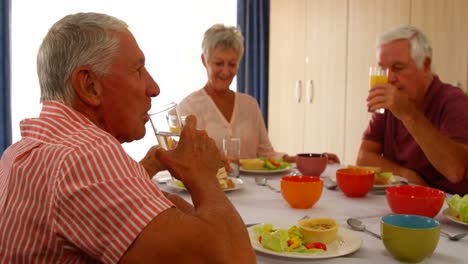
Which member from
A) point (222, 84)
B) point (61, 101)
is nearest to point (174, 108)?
point (61, 101)

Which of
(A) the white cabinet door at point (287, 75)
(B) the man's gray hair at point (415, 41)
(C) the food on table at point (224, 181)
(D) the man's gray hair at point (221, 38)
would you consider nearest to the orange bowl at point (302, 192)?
(C) the food on table at point (224, 181)

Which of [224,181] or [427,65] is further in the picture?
[427,65]

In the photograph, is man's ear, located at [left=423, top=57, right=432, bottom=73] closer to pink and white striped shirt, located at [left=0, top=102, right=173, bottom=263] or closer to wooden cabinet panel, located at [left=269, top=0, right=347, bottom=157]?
wooden cabinet panel, located at [left=269, top=0, right=347, bottom=157]

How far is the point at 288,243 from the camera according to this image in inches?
41.6

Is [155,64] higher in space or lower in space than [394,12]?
lower

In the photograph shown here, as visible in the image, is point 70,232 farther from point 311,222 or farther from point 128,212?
point 311,222

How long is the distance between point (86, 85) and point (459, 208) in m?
0.96

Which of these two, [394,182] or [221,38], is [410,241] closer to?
[394,182]

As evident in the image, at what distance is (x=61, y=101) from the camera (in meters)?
0.88

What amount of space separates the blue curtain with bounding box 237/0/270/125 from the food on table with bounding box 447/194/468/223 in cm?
326

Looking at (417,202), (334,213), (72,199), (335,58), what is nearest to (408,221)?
(417,202)

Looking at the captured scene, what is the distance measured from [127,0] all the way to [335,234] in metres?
3.10

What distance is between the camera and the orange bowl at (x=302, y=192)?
1403 mm

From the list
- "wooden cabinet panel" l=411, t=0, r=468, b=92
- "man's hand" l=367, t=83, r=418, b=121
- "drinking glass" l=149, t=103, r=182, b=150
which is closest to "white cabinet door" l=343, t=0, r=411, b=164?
"wooden cabinet panel" l=411, t=0, r=468, b=92
